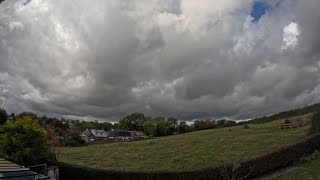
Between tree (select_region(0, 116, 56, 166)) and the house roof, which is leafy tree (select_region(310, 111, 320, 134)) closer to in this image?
tree (select_region(0, 116, 56, 166))

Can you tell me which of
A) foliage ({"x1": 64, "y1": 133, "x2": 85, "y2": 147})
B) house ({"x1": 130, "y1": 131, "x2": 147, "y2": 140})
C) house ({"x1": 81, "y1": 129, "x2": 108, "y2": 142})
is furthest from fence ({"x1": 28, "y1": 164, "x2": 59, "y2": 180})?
house ({"x1": 81, "y1": 129, "x2": 108, "y2": 142})

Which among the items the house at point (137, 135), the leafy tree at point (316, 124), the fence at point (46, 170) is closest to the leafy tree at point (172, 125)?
the house at point (137, 135)

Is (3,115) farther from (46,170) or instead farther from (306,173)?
(306,173)

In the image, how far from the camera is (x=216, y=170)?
3369cm

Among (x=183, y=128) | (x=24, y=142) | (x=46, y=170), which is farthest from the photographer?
(x=183, y=128)

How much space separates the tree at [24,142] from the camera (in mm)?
32781

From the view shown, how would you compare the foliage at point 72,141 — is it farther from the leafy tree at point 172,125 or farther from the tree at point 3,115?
the leafy tree at point 172,125

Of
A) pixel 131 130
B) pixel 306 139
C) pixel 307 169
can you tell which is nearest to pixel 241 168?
pixel 307 169

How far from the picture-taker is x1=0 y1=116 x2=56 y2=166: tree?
108 feet

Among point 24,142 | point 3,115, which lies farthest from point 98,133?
point 24,142

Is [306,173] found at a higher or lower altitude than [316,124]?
lower

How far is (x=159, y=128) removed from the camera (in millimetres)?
97375

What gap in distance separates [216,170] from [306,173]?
7216mm

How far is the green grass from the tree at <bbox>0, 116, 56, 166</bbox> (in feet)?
65.2
